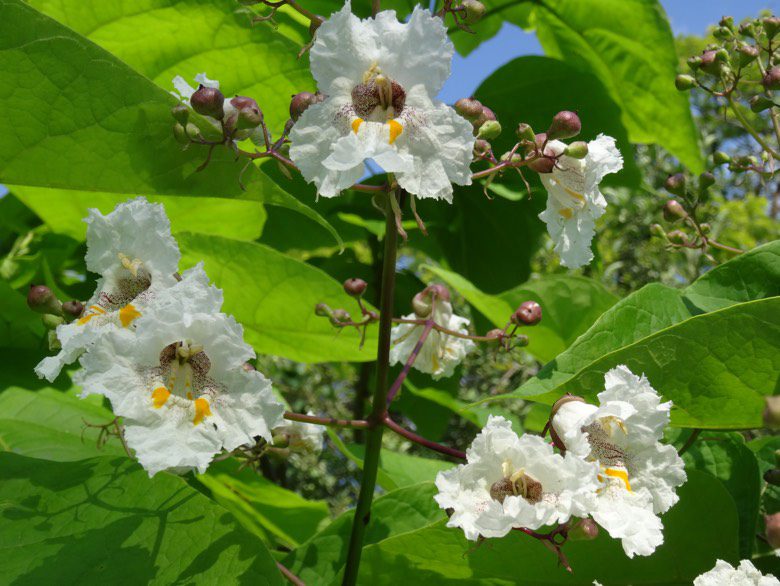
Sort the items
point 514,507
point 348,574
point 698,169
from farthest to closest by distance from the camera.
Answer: point 698,169 < point 348,574 < point 514,507

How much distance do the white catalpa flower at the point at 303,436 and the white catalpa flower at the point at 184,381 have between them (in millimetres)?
274

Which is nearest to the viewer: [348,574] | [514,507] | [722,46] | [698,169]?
[514,507]

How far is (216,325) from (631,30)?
105cm

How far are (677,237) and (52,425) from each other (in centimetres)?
78

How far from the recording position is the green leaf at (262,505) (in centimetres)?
107

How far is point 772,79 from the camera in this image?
937 millimetres

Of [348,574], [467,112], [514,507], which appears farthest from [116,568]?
[467,112]

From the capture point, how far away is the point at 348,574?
0.69 metres

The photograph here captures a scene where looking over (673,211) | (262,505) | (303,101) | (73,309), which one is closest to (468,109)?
(303,101)

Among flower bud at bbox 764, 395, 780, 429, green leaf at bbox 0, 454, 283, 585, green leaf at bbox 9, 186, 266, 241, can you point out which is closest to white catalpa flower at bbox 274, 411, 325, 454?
green leaf at bbox 0, 454, 283, 585

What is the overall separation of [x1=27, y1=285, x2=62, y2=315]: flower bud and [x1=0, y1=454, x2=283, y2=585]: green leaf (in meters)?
0.13

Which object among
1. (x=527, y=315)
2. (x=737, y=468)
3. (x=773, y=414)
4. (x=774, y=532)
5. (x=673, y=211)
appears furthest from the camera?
(x=673, y=211)

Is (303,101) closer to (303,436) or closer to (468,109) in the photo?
(468,109)

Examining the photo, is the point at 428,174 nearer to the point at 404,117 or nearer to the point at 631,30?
the point at 404,117
